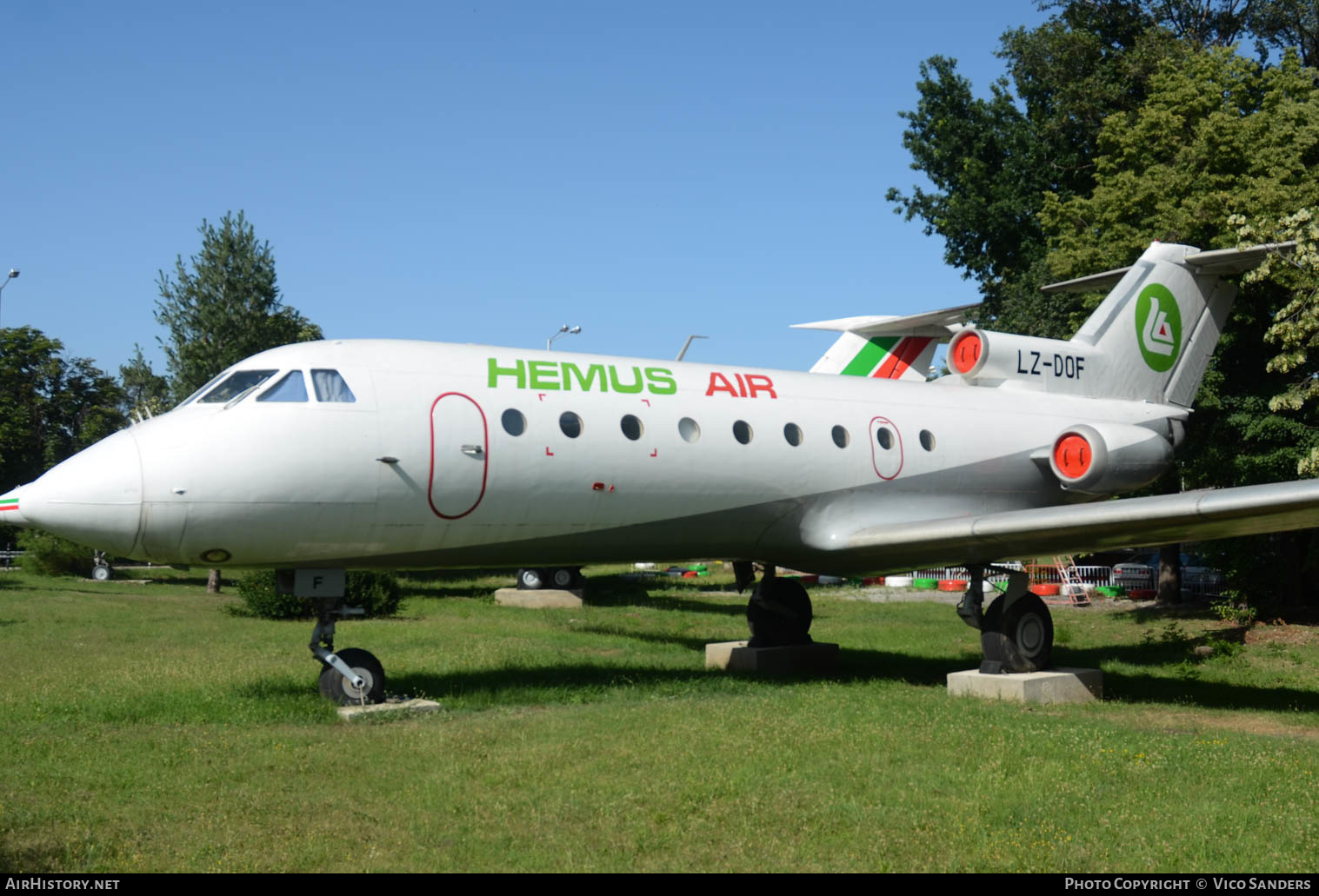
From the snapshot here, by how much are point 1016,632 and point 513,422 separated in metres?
6.55

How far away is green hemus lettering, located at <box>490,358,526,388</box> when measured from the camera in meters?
11.7

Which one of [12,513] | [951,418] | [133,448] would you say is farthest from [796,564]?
[12,513]

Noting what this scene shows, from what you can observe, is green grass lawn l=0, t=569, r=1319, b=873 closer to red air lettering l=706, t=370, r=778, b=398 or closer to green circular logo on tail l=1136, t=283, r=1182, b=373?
red air lettering l=706, t=370, r=778, b=398

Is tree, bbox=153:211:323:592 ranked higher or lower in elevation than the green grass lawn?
higher

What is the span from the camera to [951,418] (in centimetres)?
1486

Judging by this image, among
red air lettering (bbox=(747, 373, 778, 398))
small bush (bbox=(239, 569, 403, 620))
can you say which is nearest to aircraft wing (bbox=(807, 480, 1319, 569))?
red air lettering (bbox=(747, 373, 778, 398))

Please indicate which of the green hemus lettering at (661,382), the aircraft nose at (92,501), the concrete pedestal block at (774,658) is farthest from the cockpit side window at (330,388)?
the concrete pedestal block at (774,658)

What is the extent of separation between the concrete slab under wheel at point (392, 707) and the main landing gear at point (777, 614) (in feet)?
18.4

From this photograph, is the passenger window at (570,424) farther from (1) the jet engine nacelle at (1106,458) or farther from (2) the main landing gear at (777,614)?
(1) the jet engine nacelle at (1106,458)

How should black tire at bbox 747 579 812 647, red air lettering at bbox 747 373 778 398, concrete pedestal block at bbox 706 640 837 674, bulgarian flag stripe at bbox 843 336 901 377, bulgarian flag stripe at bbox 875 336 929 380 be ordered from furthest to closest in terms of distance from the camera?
bulgarian flag stripe at bbox 843 336 901 377 → bulgarian flag stripe at bbox 875 336 929 380 → black tire at bbox 747 579 812 647 → concrete pedestal block at bbox 706 640 837 674 → red air lettering at bbox 747 373 778 398

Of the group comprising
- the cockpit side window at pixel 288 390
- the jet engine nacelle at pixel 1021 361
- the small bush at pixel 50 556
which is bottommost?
the small bush at pixel 50 556

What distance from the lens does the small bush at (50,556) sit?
38188 mm

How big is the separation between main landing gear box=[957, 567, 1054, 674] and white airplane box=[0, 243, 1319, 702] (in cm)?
3

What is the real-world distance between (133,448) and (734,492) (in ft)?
20.9
